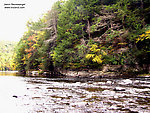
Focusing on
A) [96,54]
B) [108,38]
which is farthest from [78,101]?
[108,38]

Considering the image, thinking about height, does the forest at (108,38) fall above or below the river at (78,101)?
above

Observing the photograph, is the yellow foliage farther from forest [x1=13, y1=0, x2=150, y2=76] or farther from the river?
the river

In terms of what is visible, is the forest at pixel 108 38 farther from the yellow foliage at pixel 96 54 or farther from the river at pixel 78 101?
the river at pixel 78 101

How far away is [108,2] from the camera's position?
74.9 feet

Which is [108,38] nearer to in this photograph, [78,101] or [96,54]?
[96,54]

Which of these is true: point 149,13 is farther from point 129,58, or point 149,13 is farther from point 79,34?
point 79,34

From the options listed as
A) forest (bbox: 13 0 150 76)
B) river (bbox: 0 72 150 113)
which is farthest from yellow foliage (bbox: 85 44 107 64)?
river (bbox: 0 72 150 113)

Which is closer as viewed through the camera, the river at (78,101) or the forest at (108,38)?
the river at (78,101)

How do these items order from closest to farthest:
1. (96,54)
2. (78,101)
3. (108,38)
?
(78,101) → (96,54) → (108,38)

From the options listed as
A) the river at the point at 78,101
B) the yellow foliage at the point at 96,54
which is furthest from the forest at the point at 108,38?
the river at the point at 78,101

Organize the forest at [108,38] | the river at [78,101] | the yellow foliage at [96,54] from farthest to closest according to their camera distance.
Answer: the yellow foliage at [96,54] < the forest at [108,38] < the river at [78,101]

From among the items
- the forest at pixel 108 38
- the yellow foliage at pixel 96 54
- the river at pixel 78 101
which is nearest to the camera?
the river at pixel 78 101

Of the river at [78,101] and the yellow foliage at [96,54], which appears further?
the yellow foliage at [96,54]

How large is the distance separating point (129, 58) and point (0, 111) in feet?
48.3
